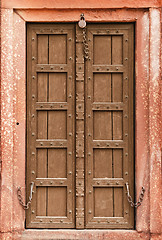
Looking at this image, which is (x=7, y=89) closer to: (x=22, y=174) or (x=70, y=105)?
(x=70, y=105)

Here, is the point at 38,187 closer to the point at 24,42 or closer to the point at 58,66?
the point at 58,66

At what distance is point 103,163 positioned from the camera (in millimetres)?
3115

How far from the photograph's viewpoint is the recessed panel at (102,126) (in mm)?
3125

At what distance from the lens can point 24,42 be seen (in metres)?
3.09

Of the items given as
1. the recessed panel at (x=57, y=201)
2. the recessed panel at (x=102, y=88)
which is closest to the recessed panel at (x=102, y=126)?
the recessed panel at (x=102, y=88)

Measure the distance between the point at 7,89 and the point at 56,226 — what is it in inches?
51.7

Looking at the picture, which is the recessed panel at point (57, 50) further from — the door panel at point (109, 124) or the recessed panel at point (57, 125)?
the recessed panel at point (57, 125)

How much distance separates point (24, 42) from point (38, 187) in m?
1.32

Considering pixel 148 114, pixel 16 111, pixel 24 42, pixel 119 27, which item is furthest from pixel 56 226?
pixel 119 27

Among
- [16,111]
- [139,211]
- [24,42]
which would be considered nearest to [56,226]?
[139,211]

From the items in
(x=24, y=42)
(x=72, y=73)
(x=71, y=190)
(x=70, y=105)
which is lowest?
(x=71, y=190)

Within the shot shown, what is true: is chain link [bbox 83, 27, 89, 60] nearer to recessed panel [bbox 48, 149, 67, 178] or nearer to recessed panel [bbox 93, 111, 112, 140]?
recessed panel [bbox 93, 111, 112, 140]

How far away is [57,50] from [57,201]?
138cm

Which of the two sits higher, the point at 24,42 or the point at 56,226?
the point at 24,42
